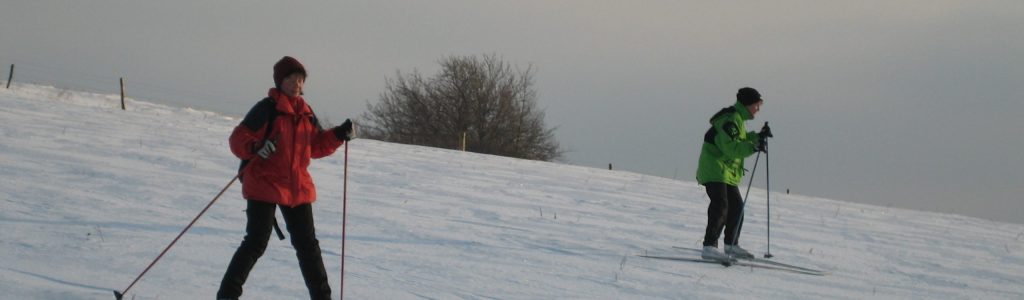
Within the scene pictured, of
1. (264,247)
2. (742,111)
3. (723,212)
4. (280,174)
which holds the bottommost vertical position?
(264,247)

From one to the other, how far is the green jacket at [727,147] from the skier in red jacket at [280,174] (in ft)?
12.9

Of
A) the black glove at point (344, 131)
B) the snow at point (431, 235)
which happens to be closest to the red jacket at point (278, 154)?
the black glove at point (344, 131)

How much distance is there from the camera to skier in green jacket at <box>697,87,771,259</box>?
8016mm

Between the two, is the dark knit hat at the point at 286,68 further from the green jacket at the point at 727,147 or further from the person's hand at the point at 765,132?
the person's hand at the point at 765,132

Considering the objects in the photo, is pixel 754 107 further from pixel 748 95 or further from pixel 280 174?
pixel 280 174

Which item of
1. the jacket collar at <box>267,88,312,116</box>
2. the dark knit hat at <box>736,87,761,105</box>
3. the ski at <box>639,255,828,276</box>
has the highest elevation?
the dark knit hat at <box>736,87,761,105</box>

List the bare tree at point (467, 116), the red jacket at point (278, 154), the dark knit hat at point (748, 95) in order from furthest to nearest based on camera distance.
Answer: the bare tree at point (467, 116) < the dark knit hat at point (748, 95) < the red jacket at point (278, 154)

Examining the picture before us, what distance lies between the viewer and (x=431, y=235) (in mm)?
8477

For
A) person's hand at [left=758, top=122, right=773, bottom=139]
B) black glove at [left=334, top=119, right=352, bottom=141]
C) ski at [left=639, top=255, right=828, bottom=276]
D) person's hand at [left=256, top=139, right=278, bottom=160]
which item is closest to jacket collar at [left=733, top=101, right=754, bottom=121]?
person's hand at [left=758, top=122, right=773, bottom=139]

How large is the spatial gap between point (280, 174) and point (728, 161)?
4.50 meters

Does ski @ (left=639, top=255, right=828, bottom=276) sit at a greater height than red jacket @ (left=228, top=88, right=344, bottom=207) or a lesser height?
lesser

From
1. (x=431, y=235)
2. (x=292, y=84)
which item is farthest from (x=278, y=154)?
(x=431, y=235)

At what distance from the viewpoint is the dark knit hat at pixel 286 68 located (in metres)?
4.99

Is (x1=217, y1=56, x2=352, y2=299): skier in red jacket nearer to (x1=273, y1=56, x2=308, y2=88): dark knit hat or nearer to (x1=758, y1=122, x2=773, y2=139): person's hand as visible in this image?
(x1=273, y1=56, x2=308, y2=88): dark knit hat
